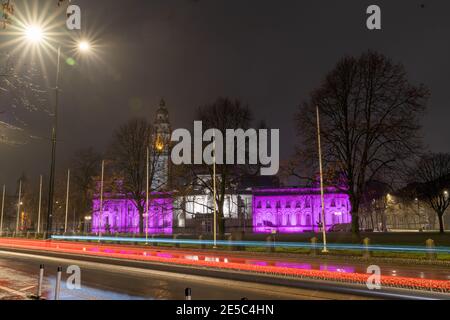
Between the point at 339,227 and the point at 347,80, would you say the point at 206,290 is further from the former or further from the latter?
the point at 339,227

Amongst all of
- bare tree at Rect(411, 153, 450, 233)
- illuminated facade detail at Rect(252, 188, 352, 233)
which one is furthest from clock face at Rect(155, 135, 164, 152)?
illuminated facade detail at Rect(252, 188, 352, 233)

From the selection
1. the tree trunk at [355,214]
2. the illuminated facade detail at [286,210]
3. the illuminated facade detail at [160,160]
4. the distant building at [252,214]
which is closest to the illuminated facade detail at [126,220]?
the distant building at [252,214]

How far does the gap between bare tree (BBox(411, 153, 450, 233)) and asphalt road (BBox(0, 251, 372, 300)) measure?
5612 centimetres

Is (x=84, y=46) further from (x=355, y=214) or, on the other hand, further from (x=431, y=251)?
(x=355, y=214)

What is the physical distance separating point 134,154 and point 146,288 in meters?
47.3

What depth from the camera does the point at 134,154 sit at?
6053 cm

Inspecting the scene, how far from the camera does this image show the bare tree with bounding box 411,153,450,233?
67.4m

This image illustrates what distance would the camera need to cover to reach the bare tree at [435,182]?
221 feet

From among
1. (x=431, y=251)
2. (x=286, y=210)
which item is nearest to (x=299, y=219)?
(x=286, y=210)

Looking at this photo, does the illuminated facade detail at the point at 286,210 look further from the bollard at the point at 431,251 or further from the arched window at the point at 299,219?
the bollard at the point at 431,251

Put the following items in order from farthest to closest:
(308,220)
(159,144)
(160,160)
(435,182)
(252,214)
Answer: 1. (252,214)
2. (308,220)
3. (435,182)
4. (160,160)
5. (159,144)
